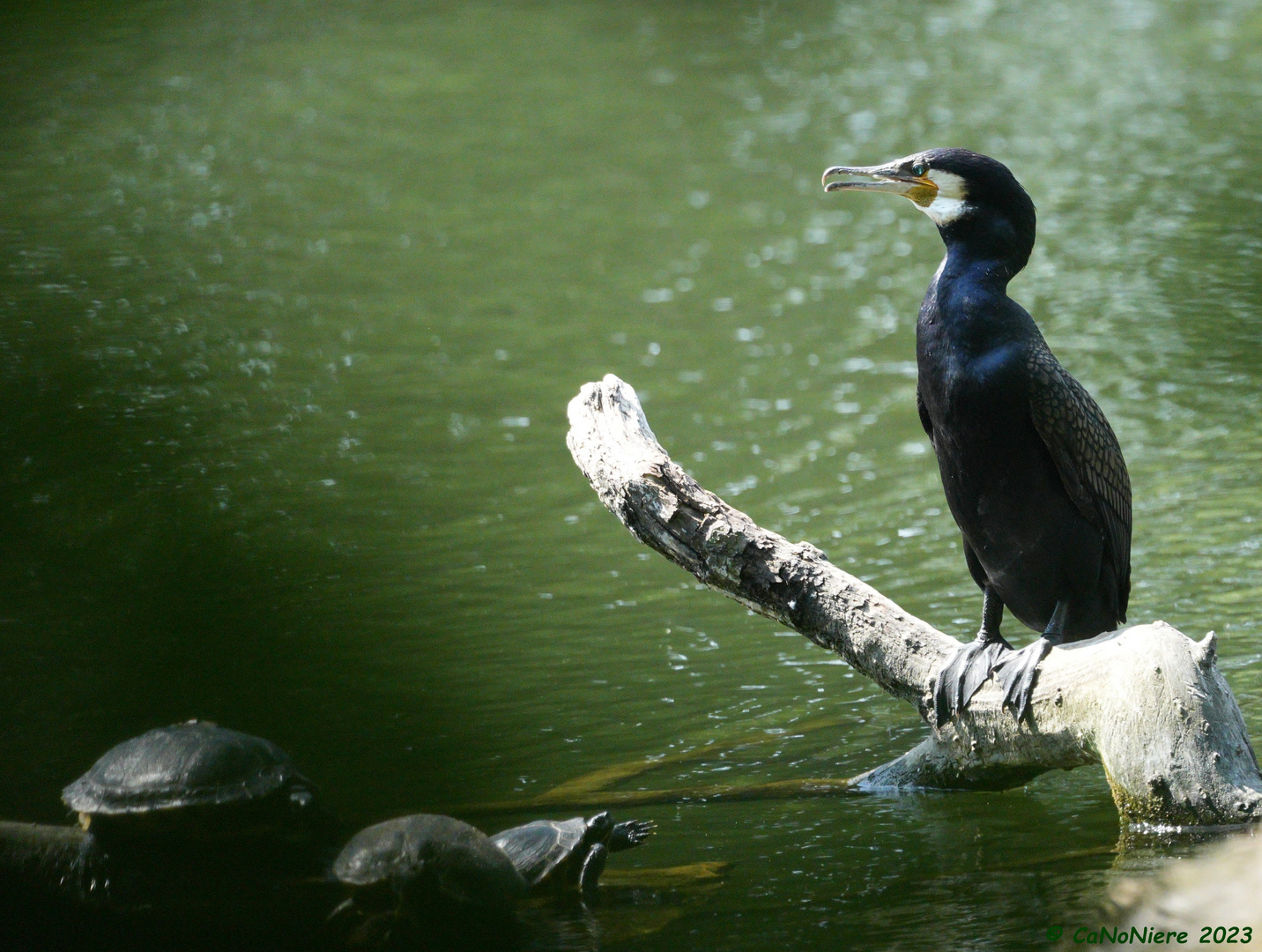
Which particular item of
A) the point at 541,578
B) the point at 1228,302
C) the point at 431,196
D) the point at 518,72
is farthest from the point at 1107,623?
the point at 518,72

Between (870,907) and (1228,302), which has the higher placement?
(1228,302)

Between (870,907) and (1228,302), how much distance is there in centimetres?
615

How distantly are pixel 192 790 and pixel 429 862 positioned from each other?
0.60 metres

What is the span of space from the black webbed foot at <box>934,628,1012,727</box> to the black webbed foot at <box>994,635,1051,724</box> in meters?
0.03

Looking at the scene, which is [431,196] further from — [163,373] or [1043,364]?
[1043,364]

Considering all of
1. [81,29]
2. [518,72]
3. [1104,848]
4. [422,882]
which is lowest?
[1104,848]

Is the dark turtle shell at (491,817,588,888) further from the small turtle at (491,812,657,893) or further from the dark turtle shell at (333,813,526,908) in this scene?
the dark turtle shell at (333,813,526,908)

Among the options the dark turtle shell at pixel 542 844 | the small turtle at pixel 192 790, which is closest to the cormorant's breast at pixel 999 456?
the dark turtle shell at pixel 542 844

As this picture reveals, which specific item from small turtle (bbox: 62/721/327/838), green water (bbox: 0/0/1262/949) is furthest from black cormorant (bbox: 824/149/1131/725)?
small turtle (bbox: 62/721/327/838)

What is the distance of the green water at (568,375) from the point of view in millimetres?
4488

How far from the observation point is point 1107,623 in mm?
3982

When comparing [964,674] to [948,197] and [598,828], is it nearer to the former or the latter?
[598,828]

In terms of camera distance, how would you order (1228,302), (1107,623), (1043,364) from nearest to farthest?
(1043,364) → (1107,623) → (1228,302)

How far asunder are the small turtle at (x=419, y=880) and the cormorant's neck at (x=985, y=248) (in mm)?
1749
